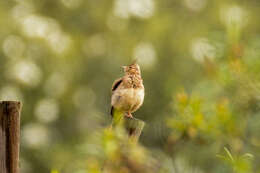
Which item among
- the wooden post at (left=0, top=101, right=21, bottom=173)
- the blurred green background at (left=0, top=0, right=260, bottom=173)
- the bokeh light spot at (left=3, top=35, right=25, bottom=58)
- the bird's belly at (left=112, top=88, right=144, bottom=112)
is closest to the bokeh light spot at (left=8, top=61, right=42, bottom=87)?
the blurred green background at (left=0, top=0, right=260, bottom=173)

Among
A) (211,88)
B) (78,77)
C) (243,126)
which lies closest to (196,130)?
(243,126)

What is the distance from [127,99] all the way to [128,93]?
58 mm

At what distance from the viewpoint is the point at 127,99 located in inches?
281

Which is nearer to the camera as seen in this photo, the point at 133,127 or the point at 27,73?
the point at 133,127

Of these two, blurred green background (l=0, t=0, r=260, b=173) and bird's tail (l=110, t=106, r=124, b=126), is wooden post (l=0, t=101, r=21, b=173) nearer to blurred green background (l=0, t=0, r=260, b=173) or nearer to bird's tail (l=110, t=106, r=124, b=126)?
bird's tail (l=110, t=106, r=124, b=126)

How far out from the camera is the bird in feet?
23.4

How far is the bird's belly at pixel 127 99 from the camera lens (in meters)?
7.12

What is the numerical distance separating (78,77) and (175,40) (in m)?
4.06

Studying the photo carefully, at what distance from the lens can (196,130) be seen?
19.9ft

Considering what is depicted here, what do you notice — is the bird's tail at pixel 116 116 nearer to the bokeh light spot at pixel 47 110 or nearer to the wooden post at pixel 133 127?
the wooden post at pixel 133 127

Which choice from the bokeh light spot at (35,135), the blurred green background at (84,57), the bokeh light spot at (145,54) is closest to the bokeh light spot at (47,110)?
the blurred green background at (84,57)

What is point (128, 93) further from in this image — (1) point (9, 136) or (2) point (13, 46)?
(2) point (13, 46)

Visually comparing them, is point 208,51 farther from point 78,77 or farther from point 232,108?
point 78,77

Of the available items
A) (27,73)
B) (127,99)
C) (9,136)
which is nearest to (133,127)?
(9,136)
